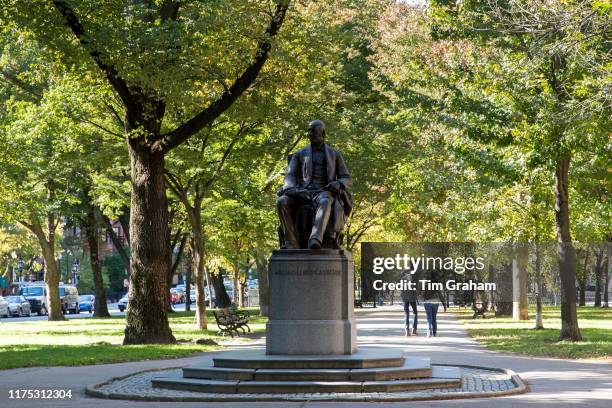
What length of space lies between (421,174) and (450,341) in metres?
11.1

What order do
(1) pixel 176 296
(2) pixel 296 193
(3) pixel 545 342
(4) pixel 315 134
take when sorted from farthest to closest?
(1) pixel 176 296 < (3) pixel 545 342 < (4) pixel 315 134 < (2) pixel 296 193

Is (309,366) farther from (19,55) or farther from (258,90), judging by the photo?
(19,55)

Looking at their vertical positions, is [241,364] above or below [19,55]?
below

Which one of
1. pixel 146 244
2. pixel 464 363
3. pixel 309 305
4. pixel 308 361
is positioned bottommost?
pixel 464 363

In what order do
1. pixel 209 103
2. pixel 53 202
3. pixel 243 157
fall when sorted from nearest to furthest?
pixel 209 103
pixel 243 157
pixel 53 202

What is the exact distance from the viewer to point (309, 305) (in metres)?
15.9

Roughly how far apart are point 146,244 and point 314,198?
9.57m

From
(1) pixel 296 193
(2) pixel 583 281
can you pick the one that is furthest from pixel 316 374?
(2) pixel 583 281

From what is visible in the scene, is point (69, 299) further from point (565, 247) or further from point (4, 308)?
point (565, 247)

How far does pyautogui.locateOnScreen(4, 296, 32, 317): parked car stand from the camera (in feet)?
213

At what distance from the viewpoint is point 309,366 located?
15.1 metres

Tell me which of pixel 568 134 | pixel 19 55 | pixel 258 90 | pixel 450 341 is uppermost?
pixel 19 55

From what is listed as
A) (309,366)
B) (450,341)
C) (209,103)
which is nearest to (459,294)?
(450,341)

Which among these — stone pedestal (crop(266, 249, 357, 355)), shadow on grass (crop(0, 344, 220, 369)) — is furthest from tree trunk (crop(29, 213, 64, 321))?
stone pedestal (crop(266, 249, 357, 355))
